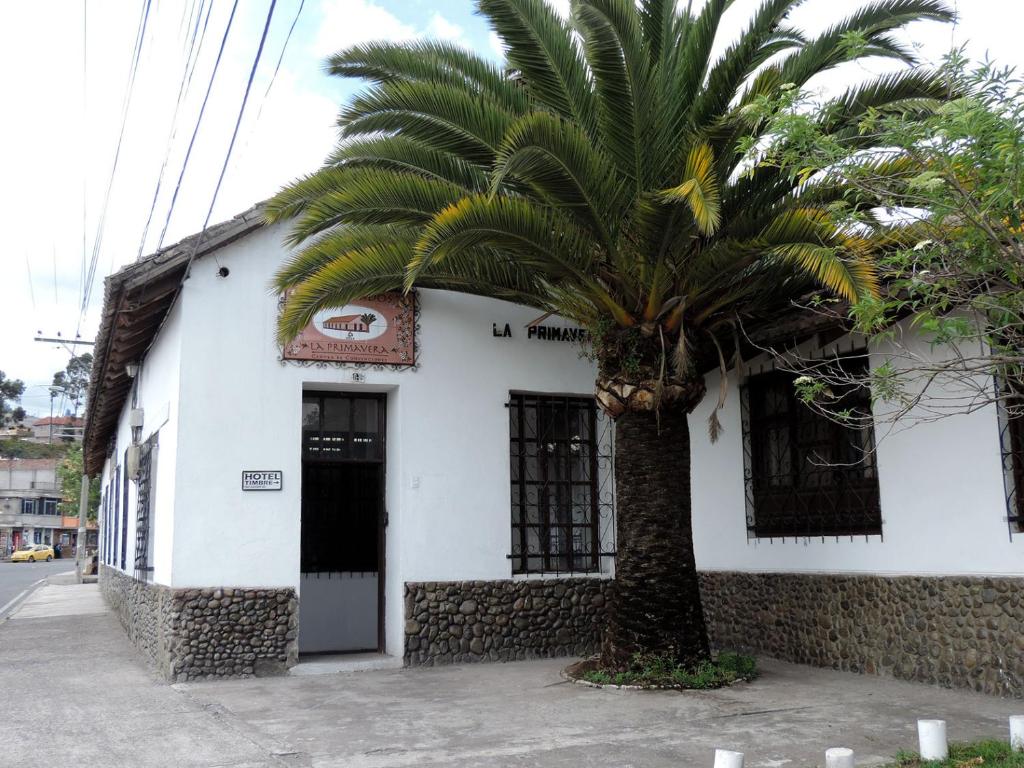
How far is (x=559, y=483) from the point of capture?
11484 mm

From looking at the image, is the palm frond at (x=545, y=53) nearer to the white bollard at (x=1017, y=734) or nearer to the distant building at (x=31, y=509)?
the white bollard at (x=1017, y=734)

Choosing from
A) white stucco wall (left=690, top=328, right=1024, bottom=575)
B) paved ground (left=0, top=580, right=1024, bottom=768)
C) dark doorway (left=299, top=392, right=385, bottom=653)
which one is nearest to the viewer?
paved ground (left=0, top=580, right=1024, bottom=768)

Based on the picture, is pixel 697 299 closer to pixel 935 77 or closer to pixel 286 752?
pixel 935 77

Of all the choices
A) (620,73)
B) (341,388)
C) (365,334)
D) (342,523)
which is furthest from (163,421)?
(620,73)

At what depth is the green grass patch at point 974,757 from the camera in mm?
5344

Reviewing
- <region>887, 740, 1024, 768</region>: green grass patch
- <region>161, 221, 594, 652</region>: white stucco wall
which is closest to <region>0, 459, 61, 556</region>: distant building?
<region>161, 221, 594, 652</region>: white stucco wall

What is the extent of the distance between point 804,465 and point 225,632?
21.1ft

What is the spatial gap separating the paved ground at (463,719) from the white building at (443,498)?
609 mm

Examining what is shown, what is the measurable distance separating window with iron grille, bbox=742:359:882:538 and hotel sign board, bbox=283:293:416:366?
13.5 feet

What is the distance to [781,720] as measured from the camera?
7203 mm

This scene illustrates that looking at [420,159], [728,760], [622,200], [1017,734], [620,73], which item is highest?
[620,73]

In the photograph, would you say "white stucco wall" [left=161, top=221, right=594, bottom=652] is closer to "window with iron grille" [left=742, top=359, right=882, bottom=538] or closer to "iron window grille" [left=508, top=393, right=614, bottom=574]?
"iron window grille" [left=508, top=393, right=614, bottom=574]

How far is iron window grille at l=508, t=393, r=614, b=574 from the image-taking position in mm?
11281

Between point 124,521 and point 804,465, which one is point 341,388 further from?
point 124,521
